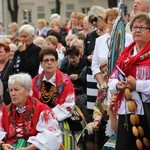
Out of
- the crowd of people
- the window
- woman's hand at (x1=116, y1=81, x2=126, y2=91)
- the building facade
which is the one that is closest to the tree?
the building facade

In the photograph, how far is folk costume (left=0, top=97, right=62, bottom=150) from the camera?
5.75 m

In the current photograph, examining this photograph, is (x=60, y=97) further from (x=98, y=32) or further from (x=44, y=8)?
(x=44, y=8)

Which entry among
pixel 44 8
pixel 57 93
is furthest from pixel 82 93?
pixel 44 8

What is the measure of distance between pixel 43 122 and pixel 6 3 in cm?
4054

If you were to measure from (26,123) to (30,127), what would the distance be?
57 millimetres

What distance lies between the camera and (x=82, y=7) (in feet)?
155

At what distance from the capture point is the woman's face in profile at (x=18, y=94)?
5.84m

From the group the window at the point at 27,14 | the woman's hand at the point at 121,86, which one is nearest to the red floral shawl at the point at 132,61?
the woman's hand at the point at 121,86

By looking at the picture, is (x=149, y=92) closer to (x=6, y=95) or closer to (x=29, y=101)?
(x=29, y=101)

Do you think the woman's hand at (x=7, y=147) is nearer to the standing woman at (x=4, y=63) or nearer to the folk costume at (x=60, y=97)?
the folk costume at (x=60, y=97)

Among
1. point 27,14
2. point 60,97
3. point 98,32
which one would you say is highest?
point 27,14

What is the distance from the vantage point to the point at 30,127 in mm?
5824

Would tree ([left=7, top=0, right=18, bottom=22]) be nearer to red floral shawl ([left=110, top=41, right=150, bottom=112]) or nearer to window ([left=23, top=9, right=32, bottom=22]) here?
window ([left=23, top=9, right=32, bottom=22])

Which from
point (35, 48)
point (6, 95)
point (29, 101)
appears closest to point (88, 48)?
point (35, 48)
